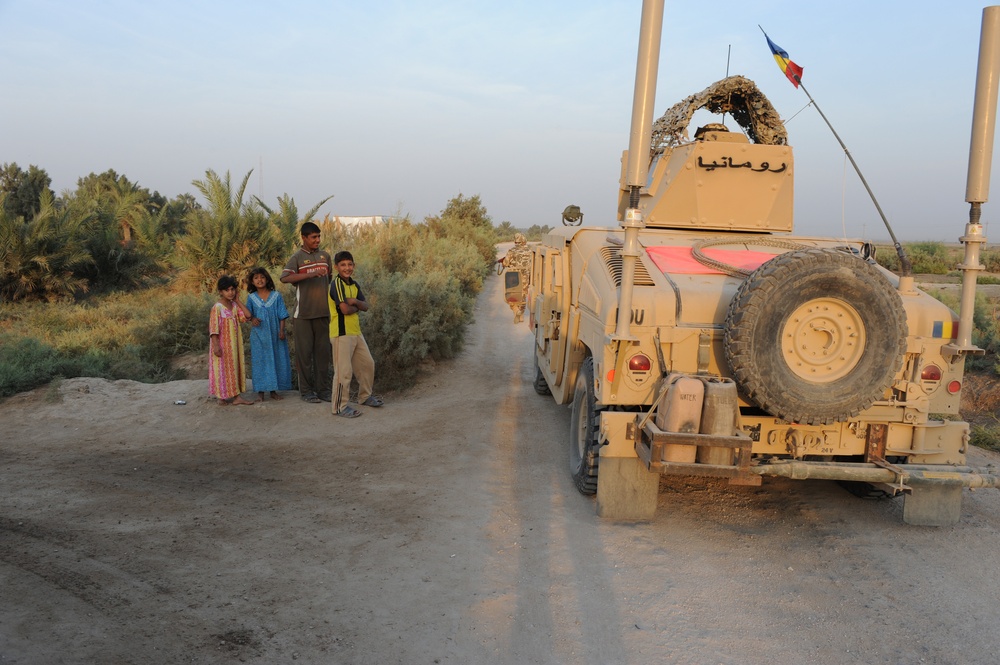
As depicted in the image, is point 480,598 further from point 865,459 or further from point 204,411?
point 204,411

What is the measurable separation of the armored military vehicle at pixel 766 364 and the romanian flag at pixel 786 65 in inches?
84.3

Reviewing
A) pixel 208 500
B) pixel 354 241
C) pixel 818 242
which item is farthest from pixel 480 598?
pixel 354 241

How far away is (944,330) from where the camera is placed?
4.79 metres

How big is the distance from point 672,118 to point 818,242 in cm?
220

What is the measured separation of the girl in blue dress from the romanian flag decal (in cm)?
653

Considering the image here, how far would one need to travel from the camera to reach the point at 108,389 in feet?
28.0

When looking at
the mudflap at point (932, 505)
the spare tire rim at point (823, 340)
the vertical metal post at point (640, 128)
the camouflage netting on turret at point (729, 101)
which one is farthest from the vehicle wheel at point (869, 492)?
the camouflage netting on turret at point (729, 101)

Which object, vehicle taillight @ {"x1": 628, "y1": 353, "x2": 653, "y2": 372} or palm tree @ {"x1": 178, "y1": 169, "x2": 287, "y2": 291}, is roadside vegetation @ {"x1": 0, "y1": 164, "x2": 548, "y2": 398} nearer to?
palm tree @ {"x1": 178, "y1": 169, "x2": 287, "y2": 291}

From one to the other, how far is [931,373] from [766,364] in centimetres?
137

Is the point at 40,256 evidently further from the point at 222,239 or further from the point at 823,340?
the point at 823,340

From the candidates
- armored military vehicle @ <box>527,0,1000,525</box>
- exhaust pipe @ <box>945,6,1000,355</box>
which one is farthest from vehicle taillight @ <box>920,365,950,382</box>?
exhaust pipe @ <box>945,6,1000,355</box>

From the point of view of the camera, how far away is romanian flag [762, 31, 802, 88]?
705 centimetres

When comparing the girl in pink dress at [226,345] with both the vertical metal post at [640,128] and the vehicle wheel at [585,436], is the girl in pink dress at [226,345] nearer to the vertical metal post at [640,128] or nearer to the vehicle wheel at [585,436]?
the vehicle wheel at [585,436]

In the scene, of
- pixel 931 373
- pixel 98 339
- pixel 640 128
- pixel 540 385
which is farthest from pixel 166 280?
pixel 931 373
